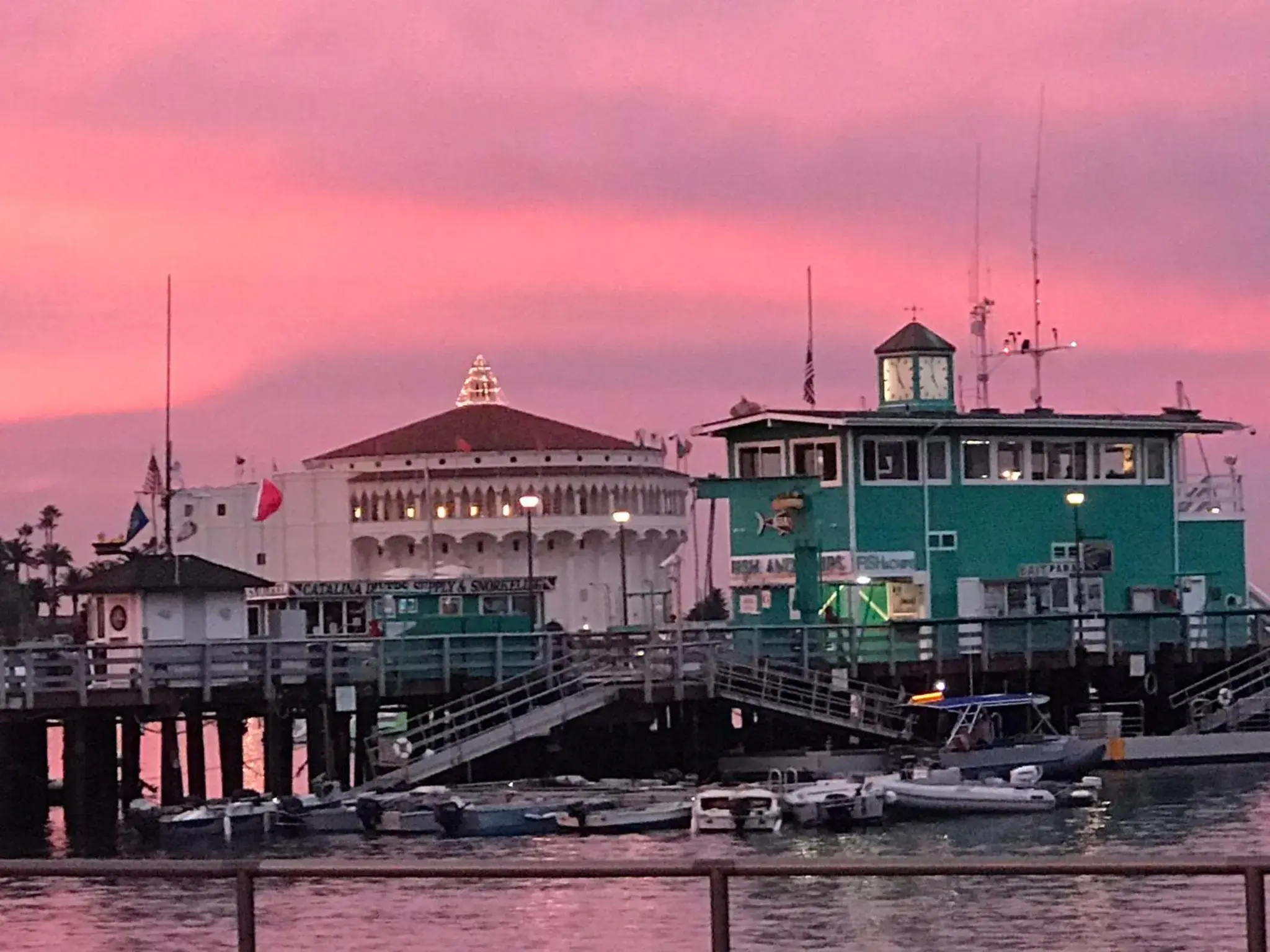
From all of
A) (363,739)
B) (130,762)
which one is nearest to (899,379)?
(363,739)

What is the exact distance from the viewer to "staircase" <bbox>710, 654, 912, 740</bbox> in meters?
52.7

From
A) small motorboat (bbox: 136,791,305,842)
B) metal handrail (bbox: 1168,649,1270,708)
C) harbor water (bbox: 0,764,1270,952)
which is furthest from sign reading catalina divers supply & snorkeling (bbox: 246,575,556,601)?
harbor water (bbox: 0,764,1270,952)

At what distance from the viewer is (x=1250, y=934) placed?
10930 mm

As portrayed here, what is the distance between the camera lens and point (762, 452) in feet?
215

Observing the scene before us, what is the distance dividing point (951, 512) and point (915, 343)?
202 inches

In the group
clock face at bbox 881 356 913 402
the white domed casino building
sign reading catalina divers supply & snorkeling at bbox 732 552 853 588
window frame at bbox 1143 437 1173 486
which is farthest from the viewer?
the white domed casino building

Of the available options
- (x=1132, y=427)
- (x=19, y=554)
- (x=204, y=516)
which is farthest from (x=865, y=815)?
(x=19, y=554)

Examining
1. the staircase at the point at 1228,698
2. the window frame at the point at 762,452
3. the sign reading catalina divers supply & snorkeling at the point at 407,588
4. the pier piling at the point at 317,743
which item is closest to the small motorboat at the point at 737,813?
the pier piling at the point at 317,743

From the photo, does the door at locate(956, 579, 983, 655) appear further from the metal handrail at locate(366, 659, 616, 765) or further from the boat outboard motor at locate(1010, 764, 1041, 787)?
the metal handrail at locate(366, 659, 616, 765)

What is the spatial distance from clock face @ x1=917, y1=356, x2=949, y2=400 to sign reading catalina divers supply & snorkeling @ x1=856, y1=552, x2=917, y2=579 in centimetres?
515

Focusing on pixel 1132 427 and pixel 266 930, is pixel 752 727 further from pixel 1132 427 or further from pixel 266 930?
pixel 266 930

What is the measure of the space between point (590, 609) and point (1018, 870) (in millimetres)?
119442

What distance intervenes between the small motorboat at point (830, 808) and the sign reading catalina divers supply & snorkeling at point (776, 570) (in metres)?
18.2

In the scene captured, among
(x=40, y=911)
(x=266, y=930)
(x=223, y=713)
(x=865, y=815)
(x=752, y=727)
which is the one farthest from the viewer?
(x=752, y=727)
